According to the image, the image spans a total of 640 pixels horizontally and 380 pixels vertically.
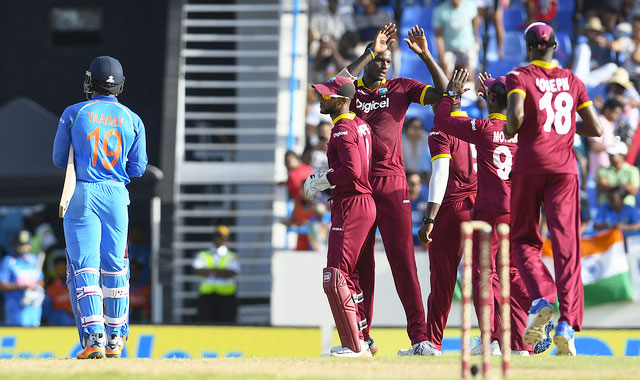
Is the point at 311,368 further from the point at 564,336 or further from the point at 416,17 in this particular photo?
the point at 416,17

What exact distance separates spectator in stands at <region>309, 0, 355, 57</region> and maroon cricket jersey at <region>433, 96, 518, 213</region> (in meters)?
10.8

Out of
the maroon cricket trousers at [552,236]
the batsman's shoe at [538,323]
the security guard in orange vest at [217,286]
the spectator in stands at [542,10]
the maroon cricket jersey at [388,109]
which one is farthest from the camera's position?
the spectator in stands at [542,10]

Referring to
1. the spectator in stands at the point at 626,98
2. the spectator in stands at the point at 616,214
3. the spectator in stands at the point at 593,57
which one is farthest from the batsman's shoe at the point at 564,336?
the spectator in stands at the point at 593,57

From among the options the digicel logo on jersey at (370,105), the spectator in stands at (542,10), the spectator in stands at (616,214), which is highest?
the spectator in stands at (542,10)

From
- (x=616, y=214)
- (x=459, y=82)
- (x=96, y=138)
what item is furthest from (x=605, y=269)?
(x=96, y=138)

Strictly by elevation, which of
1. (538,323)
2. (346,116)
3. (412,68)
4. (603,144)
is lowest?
(538,323)

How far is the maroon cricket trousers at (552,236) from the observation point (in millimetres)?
9086

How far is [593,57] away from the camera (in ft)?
65.5

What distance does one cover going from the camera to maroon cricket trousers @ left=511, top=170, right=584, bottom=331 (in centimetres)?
909

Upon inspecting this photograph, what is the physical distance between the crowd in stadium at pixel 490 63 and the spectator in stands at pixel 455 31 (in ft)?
0.05

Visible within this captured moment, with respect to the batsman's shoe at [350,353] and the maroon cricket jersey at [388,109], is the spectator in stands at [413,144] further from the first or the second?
the batsman's shoe at [350,353]

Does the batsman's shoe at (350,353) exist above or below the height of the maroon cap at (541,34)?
below

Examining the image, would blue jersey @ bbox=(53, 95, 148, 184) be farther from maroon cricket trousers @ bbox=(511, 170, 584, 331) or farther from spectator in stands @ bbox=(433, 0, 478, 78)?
spectator in stands @ bbox=(433, 0, 478, 78)

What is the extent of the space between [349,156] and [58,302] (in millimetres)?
10467
